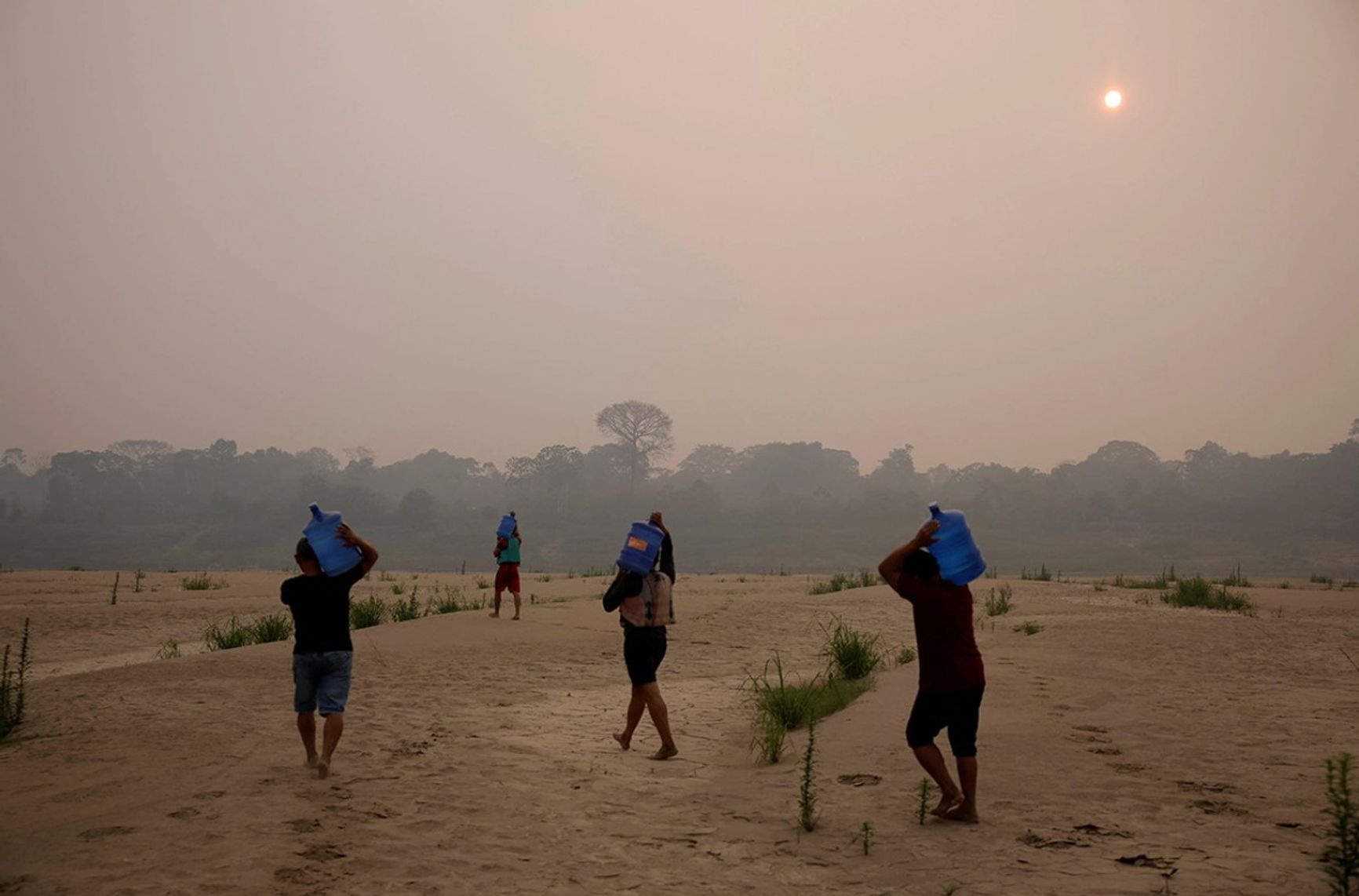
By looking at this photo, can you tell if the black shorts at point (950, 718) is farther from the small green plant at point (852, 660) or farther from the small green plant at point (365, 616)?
the small green plant at point (365, 616)

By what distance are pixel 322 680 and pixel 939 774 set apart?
4534 mm

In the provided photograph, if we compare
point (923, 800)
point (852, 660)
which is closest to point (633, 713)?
point (923, 800)

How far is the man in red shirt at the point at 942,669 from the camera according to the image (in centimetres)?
→ 556

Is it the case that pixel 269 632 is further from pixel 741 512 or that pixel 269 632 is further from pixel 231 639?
pixel 741 512

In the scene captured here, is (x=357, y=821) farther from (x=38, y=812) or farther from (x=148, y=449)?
(x=148, y=449)

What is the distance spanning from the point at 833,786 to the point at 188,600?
69.8ft

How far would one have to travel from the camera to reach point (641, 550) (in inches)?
297

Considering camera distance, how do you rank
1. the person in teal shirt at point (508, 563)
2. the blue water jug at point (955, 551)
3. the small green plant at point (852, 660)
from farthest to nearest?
the person in teal shirt at point (508, 563)
the small green plant at point (852, 660)
the blue water jug at point (955, 551)

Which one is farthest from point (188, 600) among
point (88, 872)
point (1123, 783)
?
point (1123, 783)

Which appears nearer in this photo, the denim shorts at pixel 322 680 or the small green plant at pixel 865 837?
the small green plant at pixel 865 837

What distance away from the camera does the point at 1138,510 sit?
3130 inches

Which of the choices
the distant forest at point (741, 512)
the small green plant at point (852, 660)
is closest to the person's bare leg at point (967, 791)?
the small green plant at point (852, 660)

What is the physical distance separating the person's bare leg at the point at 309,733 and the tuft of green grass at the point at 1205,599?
62.9ft

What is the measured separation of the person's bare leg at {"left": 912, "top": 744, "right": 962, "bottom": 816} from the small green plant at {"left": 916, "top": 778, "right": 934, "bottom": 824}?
78 mm
